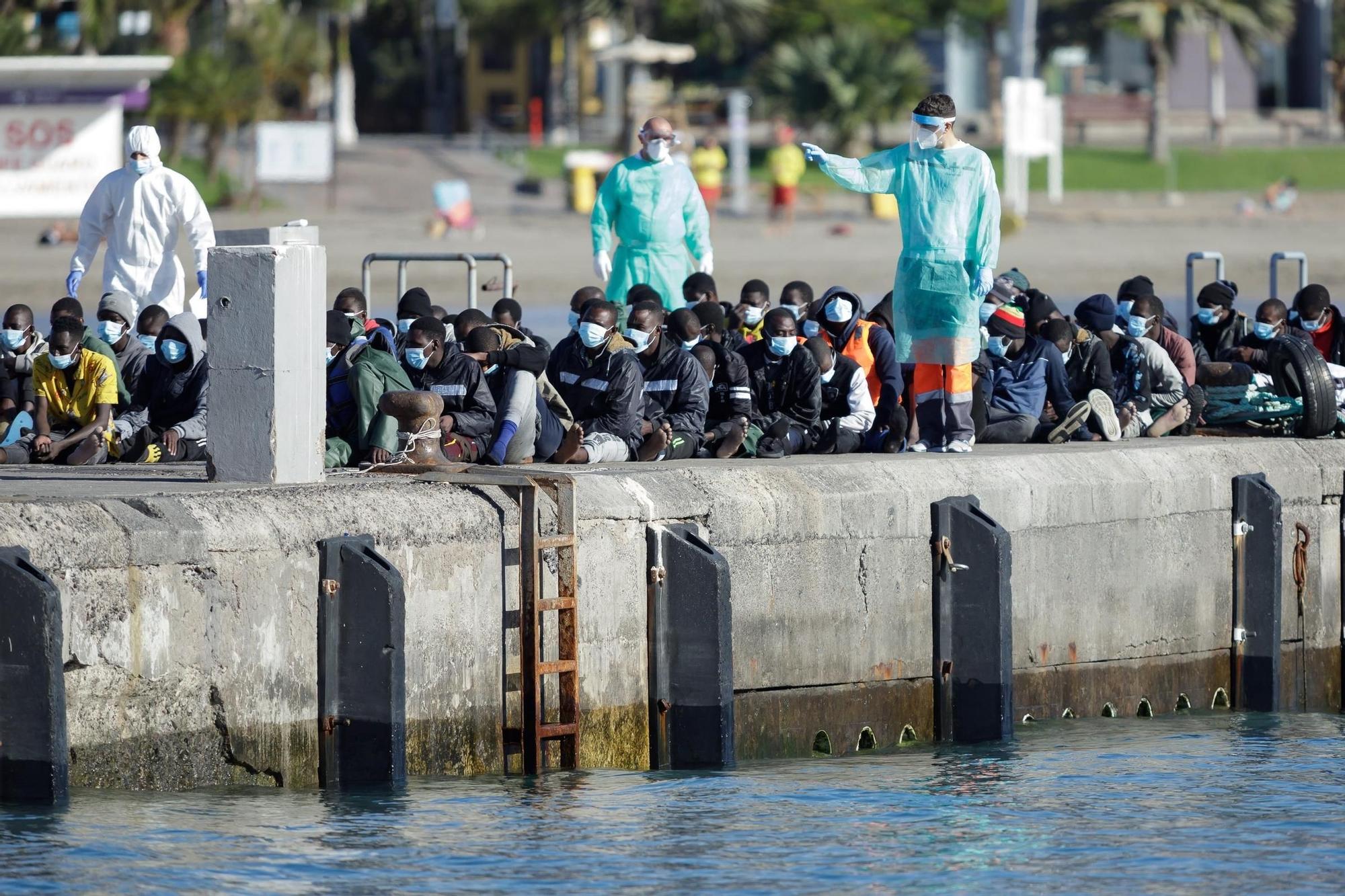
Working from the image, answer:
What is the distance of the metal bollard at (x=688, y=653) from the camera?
9836 millimetres

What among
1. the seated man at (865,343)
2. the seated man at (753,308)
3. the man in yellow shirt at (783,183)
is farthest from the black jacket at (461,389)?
the man in yellow shirt at (783,183)

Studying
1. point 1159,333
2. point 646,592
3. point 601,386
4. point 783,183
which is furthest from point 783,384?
point 783,183

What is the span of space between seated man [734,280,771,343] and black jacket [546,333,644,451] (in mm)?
2050

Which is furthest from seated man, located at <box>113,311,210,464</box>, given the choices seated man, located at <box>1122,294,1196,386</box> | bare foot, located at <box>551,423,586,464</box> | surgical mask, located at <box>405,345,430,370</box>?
seated man, located at <box>1122,294,1196,386</box>

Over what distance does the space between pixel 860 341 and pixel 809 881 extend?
4944 mm

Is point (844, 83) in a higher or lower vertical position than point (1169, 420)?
higher

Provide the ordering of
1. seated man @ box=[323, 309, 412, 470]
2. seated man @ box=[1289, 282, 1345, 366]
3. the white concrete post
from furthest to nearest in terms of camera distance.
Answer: seated man @ box=[1289, 282, 1345, 366] < seated man @ box=[323, 309, 412, 470] < the white concrete post

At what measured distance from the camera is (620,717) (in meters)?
9.93

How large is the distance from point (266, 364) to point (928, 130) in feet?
11.6

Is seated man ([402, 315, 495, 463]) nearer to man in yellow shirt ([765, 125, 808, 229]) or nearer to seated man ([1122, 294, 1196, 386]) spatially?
seated man ([1122, 294, 1196, 386])

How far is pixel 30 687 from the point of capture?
821 cm

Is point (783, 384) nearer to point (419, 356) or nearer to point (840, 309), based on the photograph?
point (840, 309)

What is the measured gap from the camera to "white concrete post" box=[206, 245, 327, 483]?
9781mm

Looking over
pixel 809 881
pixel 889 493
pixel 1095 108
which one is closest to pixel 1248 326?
pixel 889 493
